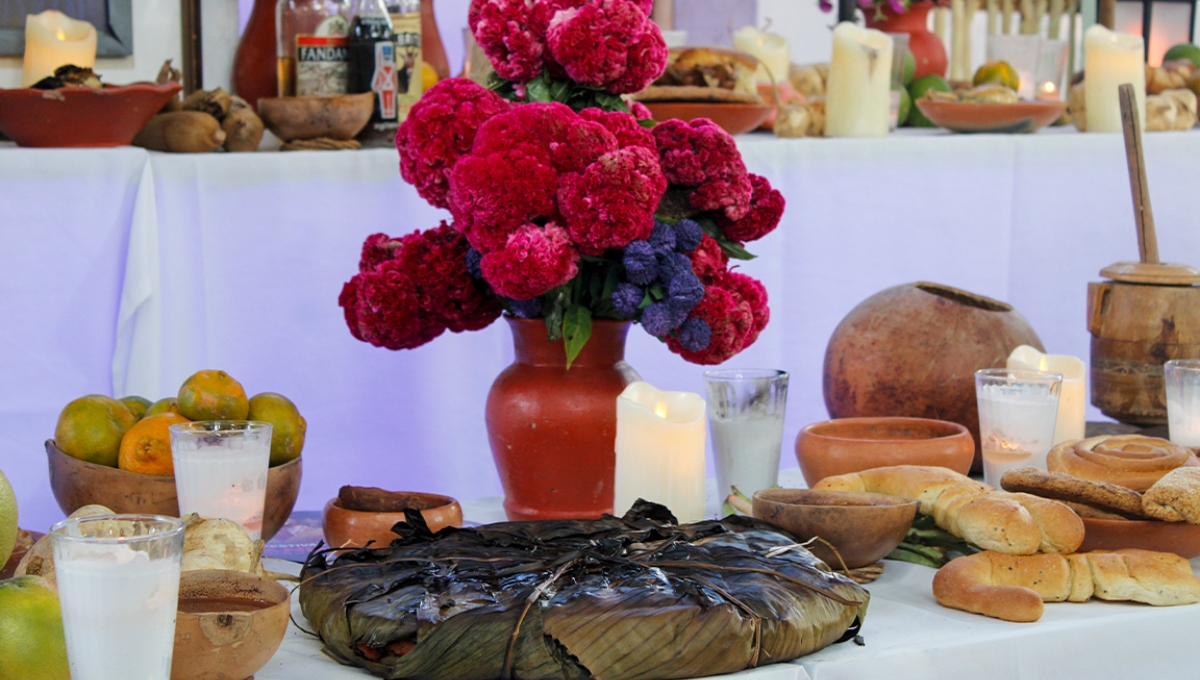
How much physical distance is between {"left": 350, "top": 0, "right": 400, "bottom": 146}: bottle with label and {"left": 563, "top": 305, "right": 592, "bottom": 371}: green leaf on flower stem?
0.76 m

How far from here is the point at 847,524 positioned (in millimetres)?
891

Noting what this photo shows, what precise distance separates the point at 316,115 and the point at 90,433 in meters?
0.74

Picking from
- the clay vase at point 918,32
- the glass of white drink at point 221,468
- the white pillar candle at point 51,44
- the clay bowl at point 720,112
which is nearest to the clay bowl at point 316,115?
the white pillar candle at point 51,44

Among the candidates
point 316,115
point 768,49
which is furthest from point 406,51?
point 768,49

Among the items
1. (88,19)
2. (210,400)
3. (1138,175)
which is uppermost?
(88,19)

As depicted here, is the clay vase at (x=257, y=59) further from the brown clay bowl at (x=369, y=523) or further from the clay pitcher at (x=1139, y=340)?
the clay pitcher at (x=1139, y=340)

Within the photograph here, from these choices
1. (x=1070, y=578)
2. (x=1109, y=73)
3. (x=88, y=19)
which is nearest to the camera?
(x=1070, y=578)

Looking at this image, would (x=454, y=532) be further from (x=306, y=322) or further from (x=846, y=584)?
(x=306, y=322)

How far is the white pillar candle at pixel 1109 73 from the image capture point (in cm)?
209

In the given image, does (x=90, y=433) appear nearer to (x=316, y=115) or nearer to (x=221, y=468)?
(x=221, y=468)

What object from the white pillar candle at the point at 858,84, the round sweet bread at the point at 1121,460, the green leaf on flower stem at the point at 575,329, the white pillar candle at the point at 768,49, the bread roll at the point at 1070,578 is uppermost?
the white pillar candle at the point at 768,49

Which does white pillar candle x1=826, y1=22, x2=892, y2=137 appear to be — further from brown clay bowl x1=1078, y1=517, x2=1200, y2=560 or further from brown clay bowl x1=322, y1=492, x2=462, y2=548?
brown clay bowl x1=322, y1=492, x2=462, y2=548

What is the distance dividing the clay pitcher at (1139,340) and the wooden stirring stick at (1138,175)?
0.24ft

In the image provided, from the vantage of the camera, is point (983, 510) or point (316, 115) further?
point (316, 115)
